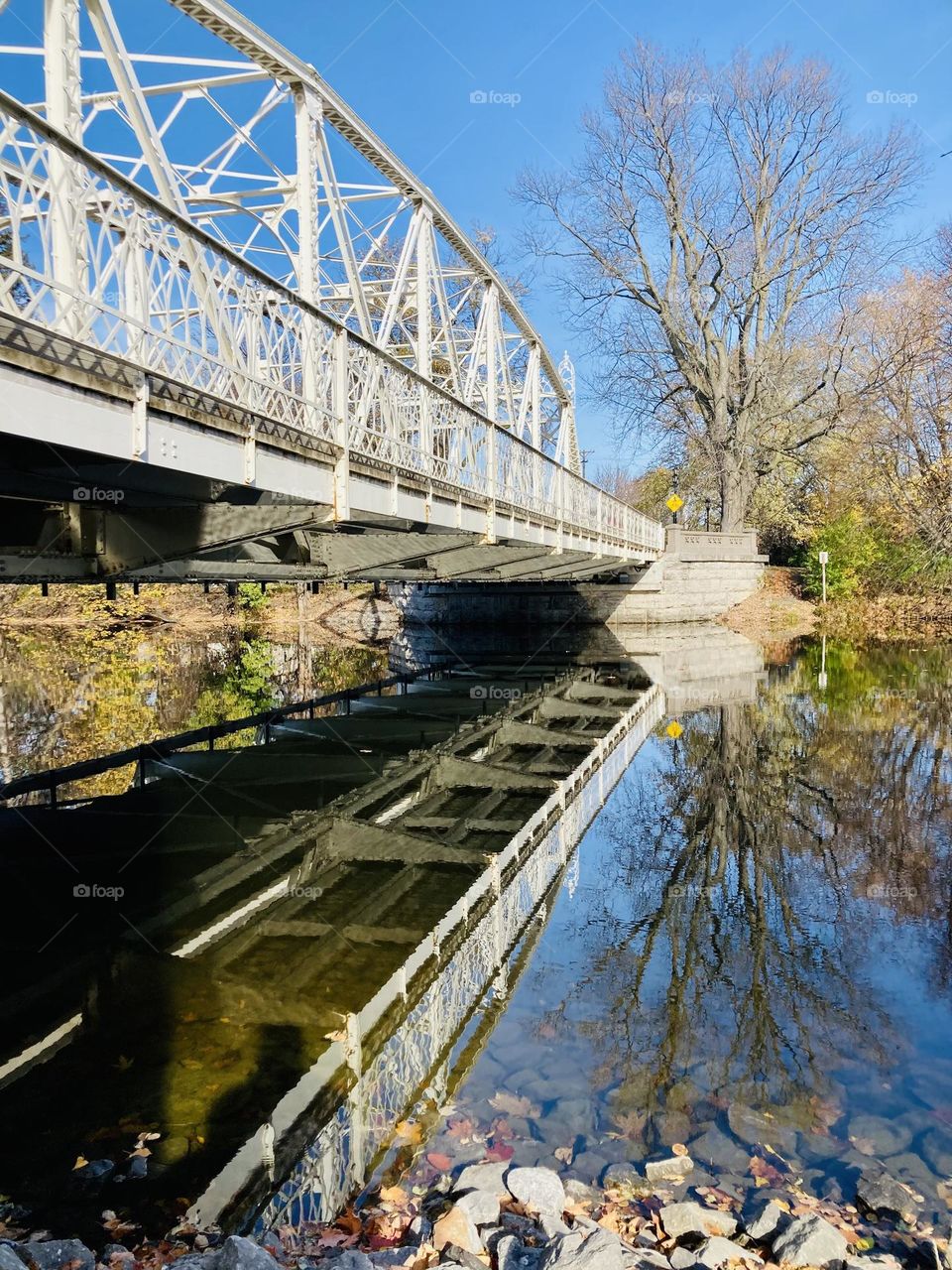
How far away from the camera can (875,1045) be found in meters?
4.53

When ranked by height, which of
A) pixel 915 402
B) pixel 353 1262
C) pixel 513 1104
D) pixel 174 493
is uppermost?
pixel 915 402

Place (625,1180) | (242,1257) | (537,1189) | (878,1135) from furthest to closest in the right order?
(878,1135)
(625,1180)
(537,1189)
(242,1257)

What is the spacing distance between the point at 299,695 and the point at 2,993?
45.6 ft

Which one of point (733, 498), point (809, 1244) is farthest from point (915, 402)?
point (809, 1244)

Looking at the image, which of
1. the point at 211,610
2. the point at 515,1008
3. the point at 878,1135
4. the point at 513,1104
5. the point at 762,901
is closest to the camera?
the point at 878,1135

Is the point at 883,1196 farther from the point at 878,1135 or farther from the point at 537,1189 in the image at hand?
the point at 537,1189

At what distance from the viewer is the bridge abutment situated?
31.8m

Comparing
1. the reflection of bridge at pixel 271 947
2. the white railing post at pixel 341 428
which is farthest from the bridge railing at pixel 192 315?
the reflection of bridge at pixel 271 947

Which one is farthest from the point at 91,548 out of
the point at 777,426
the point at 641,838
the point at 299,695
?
the point at 777,426

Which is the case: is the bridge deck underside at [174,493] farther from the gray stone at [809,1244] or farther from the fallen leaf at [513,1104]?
the gray stone at [809,1244]

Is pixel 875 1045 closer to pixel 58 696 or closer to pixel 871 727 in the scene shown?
pixel 871 727

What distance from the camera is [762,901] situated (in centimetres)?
659

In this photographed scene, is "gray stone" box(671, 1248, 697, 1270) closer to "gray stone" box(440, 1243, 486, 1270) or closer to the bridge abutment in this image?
"gray stone" box(440, 1243, 486, 1270)

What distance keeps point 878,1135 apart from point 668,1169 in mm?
974
